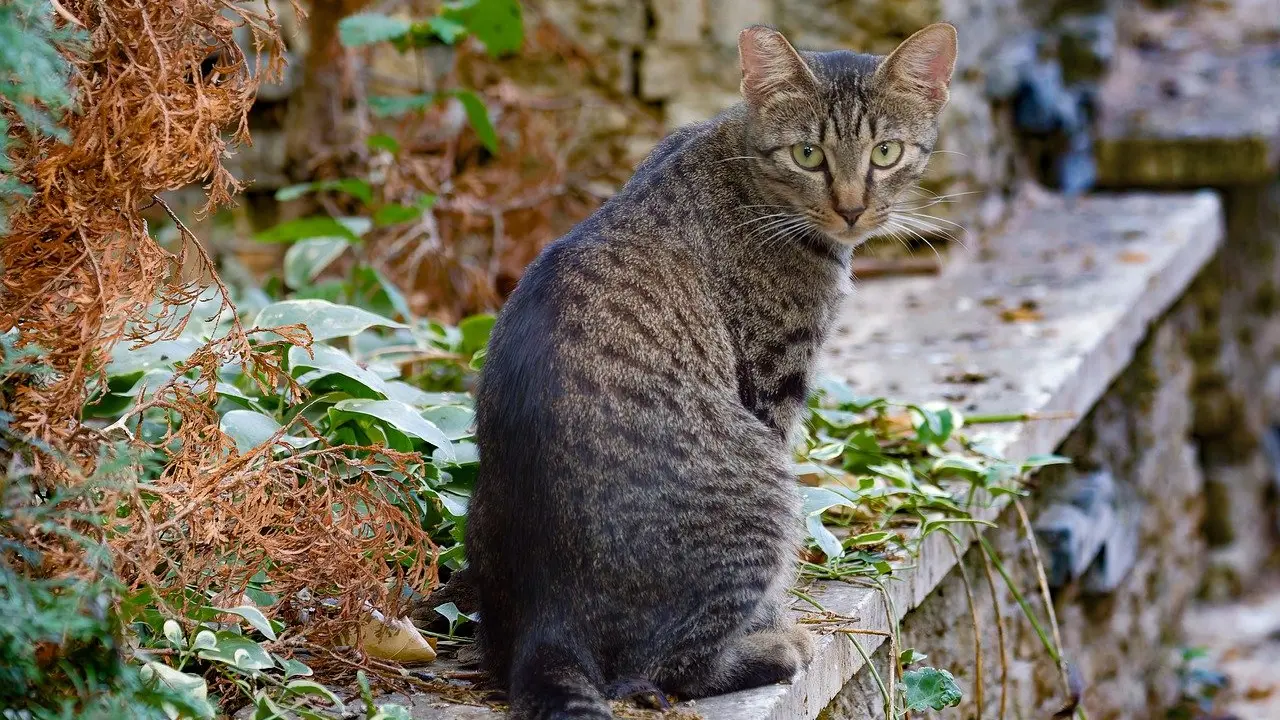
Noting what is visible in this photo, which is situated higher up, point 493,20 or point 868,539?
point 493,20

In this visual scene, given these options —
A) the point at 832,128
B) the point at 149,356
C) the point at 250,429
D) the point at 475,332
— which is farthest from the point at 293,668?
the point at 475,332

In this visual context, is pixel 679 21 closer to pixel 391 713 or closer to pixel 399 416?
pixel 399 416

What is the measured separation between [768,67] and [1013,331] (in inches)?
76.2

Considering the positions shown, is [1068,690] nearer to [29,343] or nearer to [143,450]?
[143,450]

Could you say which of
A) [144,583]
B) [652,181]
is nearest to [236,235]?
[652,181]

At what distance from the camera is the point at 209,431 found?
7.03 feet

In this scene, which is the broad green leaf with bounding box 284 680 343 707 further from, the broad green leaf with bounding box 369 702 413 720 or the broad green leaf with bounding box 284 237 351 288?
the broad green leaf with bounding box 284 237 351 288

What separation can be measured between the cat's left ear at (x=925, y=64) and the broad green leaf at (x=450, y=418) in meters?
1.09

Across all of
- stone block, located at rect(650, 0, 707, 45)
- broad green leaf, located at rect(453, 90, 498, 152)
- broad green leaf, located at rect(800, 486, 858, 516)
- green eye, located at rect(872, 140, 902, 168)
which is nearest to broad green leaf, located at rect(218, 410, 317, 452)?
broad green leaf, located at rect(800, 486, 858, 516)

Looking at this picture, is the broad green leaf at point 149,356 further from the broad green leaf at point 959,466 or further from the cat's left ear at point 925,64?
the broad green leaf at point 959,466

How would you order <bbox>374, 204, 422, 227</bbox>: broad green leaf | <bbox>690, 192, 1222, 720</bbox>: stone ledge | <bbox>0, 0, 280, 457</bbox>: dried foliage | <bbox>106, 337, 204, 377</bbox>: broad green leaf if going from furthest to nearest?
1. <bbox>374, 204, 422, 227</bbox>: broad green leaf
2. <bbox>106, 337, 204, 377</bbox>: broad green leaf
3. <bbox>690, 192, 1222, 720</bbox>: stone ledge
4. <bbox>0, 0, 280, 457</bbox>: dried foliage

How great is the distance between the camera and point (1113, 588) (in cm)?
423

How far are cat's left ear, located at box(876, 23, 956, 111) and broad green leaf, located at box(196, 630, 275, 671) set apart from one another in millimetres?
1607

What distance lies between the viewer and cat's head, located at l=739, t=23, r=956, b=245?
2693 millimetres
